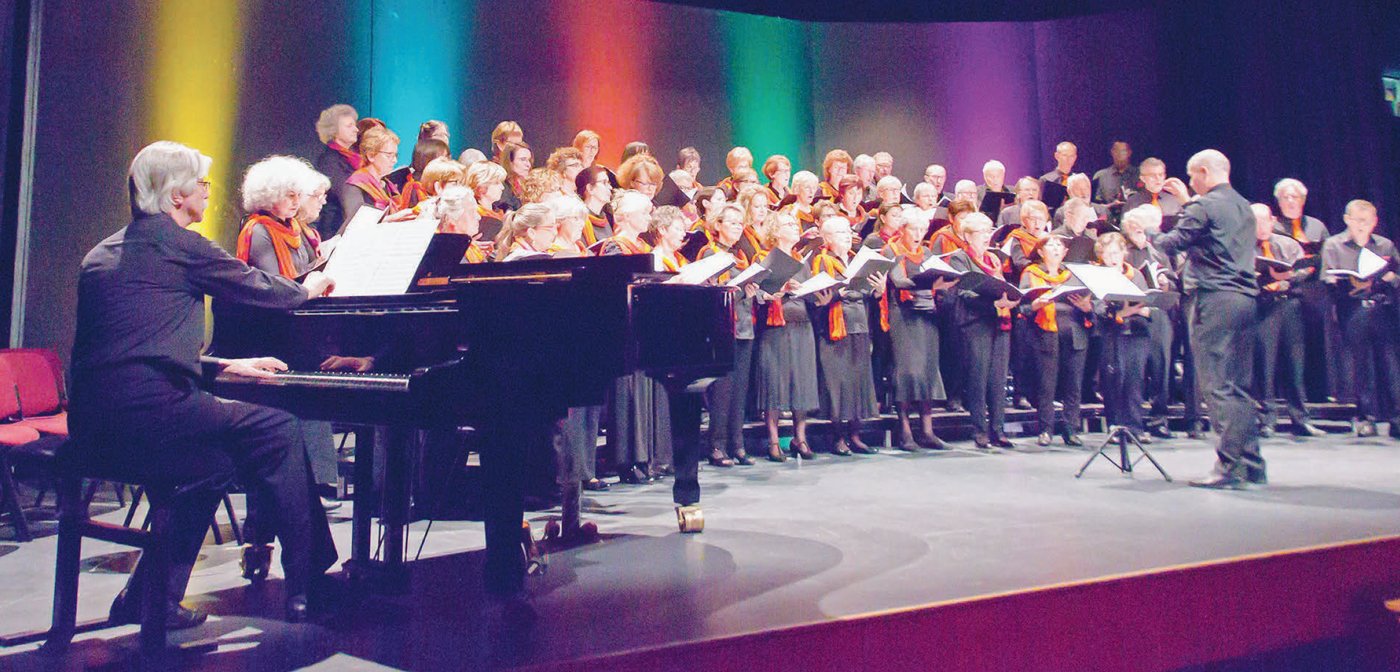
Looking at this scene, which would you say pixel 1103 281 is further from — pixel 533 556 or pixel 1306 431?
pixel 533 556

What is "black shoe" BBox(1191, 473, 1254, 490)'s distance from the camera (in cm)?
434

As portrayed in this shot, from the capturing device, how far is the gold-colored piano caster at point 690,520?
361cm

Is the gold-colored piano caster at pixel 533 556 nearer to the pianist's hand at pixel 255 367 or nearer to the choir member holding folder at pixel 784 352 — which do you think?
the pianist's hand at pixel 255 367

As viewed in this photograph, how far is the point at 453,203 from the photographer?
3475mm

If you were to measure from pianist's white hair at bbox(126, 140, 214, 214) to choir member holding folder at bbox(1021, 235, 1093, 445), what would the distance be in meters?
5.13

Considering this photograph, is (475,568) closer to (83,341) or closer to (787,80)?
(83,341)

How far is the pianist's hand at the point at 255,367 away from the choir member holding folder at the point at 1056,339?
4909 mm

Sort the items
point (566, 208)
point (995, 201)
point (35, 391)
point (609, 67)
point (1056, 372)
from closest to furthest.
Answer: point (566, 208), point (35, 391), point (1056, 372), point (995, 201), point (609, 67)

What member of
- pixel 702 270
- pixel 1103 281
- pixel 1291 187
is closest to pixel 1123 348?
pixel 1103 281

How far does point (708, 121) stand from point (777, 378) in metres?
3.32

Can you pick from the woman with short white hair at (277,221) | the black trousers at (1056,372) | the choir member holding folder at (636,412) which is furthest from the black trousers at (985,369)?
the woman with short white hair at (277,221)

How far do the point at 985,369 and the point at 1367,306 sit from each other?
2.75 metres

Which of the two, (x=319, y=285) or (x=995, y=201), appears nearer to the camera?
(x=319, y=285)

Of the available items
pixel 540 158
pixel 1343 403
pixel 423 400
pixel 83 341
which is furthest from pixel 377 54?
pixel 1343 403
